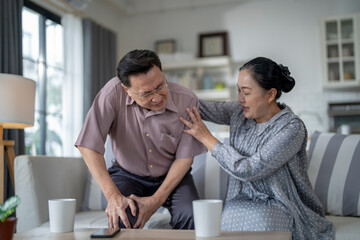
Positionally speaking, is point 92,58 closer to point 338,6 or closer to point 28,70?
point 28,70

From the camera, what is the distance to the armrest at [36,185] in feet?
6.64

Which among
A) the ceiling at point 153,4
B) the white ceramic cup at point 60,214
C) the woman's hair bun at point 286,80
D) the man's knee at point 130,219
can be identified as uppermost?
the ceiling at point 153,4

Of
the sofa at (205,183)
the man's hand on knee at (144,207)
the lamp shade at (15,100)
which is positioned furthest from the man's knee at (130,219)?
the lamp shade at (15,100)

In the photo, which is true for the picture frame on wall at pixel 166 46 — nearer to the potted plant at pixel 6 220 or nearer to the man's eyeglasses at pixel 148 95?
the man's eyeglasses at pixel 148 95

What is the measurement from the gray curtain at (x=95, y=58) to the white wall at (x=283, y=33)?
1089 mm

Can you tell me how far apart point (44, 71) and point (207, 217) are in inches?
146

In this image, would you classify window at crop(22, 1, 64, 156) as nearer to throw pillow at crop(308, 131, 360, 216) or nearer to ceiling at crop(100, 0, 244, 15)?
ceiling at crop(100, 0, 244, 15)

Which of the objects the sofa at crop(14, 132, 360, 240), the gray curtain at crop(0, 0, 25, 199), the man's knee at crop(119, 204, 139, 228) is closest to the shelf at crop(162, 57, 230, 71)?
the gray curtain at crop(0, 0, 25, 199)

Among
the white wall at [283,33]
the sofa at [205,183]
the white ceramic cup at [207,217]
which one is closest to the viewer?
the white ceramic cup at [207,217]

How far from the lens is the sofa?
2.02 meters

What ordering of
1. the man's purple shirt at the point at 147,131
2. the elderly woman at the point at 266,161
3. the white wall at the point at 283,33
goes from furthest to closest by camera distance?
1. the white wall at the point at 283,33
2. the man's purple shirt at the point at 147,131
3. the elderly woman at the point at 266,161

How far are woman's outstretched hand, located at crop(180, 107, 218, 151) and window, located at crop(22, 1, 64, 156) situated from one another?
2.84 metres

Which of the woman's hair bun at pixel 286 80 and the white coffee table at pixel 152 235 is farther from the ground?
the woman's hair bun at pixel 286 80

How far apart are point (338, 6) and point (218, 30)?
168 centimetres
